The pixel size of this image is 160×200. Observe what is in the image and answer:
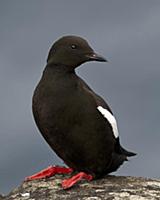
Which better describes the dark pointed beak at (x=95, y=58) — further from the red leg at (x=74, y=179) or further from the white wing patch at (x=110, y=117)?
the red leg at (x=74, y=179)

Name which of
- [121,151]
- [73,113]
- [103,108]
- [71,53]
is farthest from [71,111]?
[121,151]

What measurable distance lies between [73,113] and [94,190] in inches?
37.1

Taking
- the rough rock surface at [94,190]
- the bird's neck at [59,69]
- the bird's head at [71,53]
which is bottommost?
the rough rock surface at [94,190]

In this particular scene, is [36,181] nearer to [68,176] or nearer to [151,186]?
[68,176]

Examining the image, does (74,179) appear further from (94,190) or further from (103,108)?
(103,108)

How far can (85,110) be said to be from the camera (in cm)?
730

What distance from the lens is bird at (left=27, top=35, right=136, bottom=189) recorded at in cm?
720

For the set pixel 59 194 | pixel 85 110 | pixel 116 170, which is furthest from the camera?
pixel 116 170

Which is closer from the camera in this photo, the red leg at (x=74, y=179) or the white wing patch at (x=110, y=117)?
the red leg at (x=74, y=179)

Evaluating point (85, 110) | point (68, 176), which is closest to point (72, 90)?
point (85, 110)

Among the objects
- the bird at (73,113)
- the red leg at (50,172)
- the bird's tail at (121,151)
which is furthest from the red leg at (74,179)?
the bird's tail at (121,151)

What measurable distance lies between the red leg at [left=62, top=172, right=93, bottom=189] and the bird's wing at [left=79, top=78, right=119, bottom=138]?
641 mm

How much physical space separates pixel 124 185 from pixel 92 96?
3.78 ft

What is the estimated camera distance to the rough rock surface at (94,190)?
21.7ft
